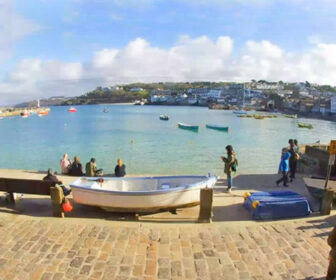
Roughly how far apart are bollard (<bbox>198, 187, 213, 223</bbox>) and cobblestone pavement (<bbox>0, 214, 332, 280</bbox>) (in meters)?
0.29

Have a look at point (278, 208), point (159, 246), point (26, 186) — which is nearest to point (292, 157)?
point (278, 208)

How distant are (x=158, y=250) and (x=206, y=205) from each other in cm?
188

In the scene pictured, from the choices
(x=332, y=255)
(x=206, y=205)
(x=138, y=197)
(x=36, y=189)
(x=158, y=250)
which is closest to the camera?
(x=332, y=255)

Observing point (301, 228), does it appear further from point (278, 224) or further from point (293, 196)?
point (293, 196)

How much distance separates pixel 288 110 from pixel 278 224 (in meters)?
134

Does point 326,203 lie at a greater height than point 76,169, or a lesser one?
greater

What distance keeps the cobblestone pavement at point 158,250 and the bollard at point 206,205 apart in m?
0.29

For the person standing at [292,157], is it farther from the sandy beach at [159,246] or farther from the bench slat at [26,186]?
the bench slat at [26,186]

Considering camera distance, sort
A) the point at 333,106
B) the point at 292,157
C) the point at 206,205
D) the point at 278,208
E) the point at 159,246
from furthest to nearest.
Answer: the point at 333,106 < the point at 292,157 < the point at 278,208 < the point at 206,205 < the point at 159,246

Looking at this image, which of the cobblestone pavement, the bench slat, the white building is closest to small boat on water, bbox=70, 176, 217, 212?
the cobblestone pavement

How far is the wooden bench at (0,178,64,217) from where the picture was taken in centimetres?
732

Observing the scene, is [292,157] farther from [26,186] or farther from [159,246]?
[26,186]

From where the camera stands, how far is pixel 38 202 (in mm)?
8547

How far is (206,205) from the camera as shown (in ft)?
22.8
